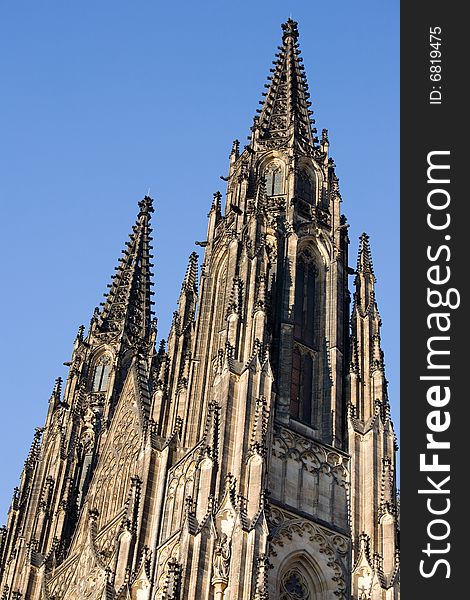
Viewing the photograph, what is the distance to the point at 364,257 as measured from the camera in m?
42.5

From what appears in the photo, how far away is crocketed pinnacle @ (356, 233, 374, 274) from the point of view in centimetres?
4200

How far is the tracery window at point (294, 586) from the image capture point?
3300 centimetres

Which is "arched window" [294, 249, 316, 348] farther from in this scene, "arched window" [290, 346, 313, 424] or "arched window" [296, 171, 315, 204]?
"arched window" [296, 171, 315, 204]

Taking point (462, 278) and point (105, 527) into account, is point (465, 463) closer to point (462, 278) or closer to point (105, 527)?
point (462, 278)

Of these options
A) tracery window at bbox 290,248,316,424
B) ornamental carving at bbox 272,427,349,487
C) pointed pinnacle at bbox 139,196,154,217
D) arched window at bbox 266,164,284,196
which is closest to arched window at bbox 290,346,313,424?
tracery window at bbox 290,248,316,424

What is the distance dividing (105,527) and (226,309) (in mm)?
8987

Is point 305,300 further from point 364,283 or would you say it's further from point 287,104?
point 287,104

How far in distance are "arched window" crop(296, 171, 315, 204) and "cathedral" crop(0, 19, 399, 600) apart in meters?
0.08

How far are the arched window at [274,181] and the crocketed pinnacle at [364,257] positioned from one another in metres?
3.51

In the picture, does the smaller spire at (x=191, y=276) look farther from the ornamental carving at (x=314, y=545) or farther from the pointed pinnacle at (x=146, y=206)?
the pointed pinnacle at (x=146, y=206)

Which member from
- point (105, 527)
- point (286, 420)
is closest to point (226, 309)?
point (286, 420)

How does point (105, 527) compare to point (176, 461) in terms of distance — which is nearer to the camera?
point (176, 461)

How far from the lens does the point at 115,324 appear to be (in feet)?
193

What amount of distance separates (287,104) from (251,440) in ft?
65.5
